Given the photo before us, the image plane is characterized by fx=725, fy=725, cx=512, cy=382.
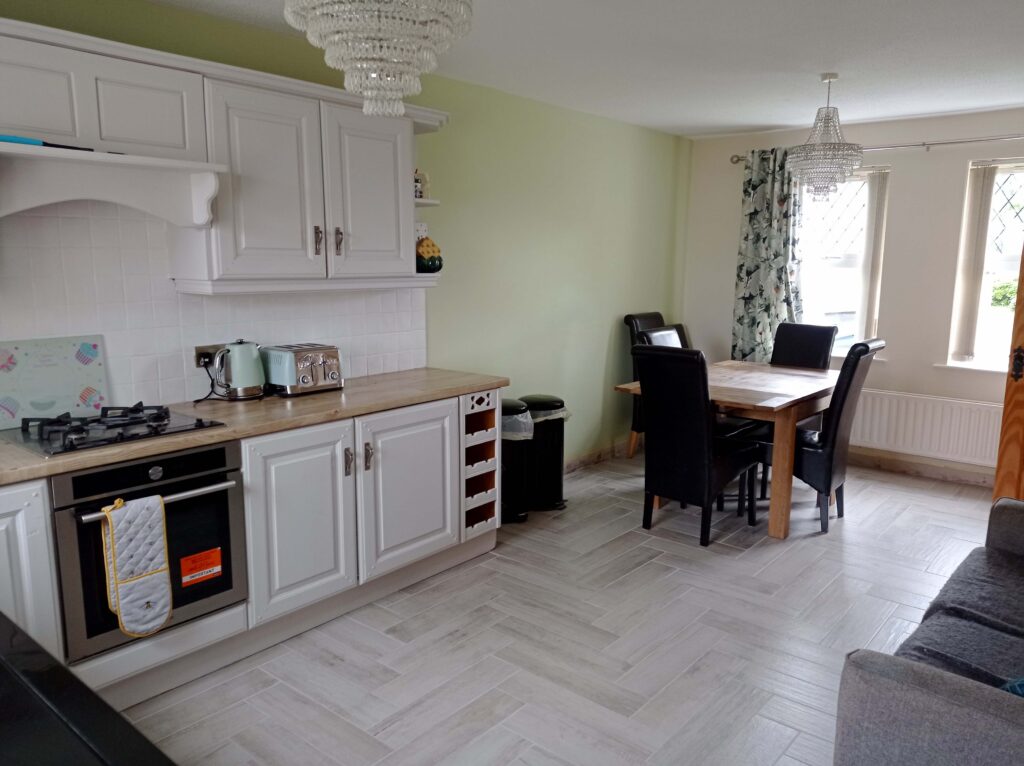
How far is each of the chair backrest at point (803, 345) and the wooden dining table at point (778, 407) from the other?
1.74 feet

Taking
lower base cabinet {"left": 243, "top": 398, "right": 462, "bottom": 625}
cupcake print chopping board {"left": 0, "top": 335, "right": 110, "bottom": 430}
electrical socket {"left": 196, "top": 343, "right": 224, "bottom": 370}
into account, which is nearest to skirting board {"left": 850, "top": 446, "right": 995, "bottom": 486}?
lower base cabinet {"left": 243, "top": 398, "right": 462, "bottom": 625}

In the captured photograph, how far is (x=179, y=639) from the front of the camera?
236 centimetres

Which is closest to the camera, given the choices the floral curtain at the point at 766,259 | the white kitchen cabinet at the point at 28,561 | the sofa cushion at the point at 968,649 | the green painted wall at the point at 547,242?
the sofa cushion at the point at 968,649

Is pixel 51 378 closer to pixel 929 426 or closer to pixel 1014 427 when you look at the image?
pixel 1014 427

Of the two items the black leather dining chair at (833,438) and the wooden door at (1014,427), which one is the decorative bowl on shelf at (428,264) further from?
the wooden door at (1014,427)

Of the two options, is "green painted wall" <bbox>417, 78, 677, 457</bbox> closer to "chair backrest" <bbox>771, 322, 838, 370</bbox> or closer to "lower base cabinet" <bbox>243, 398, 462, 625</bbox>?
"lower base cabinet" <bbox>243, 398, 462, 625</bbox>

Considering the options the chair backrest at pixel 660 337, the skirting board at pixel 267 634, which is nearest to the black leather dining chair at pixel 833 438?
the chair backrest at pixel 660 337

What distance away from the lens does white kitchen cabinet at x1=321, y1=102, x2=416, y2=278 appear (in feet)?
9.71

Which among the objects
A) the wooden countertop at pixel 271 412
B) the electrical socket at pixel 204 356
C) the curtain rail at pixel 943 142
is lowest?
the wooden countertop at pixel 271 412

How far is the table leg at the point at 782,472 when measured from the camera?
3633 millimetres

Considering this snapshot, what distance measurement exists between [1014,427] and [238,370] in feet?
10.3

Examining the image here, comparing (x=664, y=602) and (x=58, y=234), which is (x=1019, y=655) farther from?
(x=58, y=234)

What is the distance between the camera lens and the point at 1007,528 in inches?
95.4

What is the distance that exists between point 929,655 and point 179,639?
2208 millimetres
